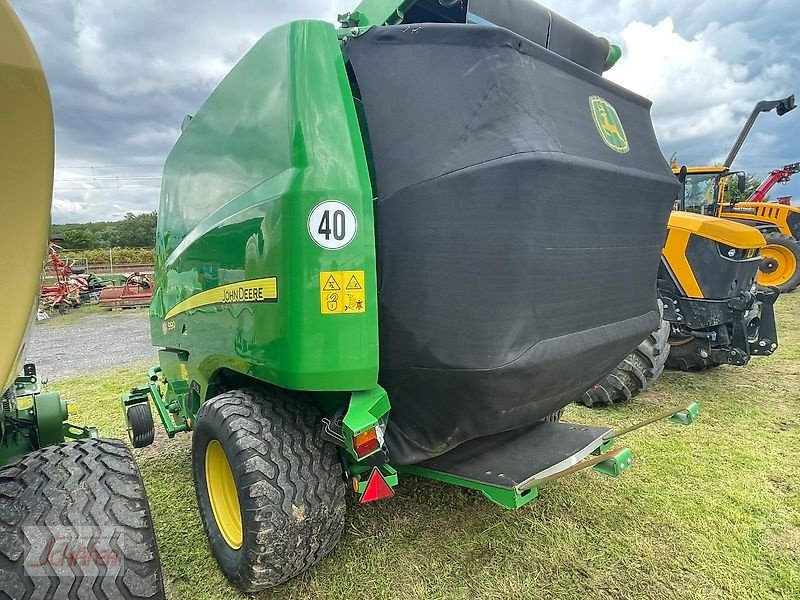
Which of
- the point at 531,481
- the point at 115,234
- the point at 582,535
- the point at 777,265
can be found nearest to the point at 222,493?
the point at 531,481

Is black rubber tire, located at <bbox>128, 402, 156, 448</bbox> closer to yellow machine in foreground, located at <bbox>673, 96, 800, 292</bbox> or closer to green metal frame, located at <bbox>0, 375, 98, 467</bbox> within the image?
green metal frame, located at <bbox>0, 375, 98, 467</bbox>

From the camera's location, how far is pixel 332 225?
198 centimetres

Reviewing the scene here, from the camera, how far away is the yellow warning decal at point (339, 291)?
1.99 m

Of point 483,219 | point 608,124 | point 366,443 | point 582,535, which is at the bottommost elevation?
point 582,535

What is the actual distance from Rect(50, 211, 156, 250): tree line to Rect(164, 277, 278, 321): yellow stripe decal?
41184 millimetres

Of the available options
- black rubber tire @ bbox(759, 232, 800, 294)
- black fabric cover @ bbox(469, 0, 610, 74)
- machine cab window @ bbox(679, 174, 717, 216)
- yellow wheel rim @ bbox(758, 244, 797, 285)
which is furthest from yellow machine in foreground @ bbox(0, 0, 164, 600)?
yellow wheel rim @ bbox(758, 244, 797, 285)

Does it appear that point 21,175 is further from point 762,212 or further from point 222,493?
point 762,212

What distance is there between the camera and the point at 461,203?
1859 millimetres

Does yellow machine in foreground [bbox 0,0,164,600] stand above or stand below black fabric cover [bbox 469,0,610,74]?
below

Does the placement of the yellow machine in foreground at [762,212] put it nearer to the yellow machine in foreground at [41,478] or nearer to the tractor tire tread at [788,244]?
the tractor tire tread at [788,244]

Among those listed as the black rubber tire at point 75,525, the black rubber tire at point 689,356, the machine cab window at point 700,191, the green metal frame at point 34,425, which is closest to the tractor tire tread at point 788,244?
the machine cab window at point 700,191

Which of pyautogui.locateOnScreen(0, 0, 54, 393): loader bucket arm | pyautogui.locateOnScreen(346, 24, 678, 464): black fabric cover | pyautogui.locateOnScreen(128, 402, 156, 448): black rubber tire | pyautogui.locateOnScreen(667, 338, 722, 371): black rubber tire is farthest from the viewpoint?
pyautogui.locateOnScreen(667, 338, 722, 371): black rubber tire

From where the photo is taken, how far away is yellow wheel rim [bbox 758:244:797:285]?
11117mm

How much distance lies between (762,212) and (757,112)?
9.13 feet
